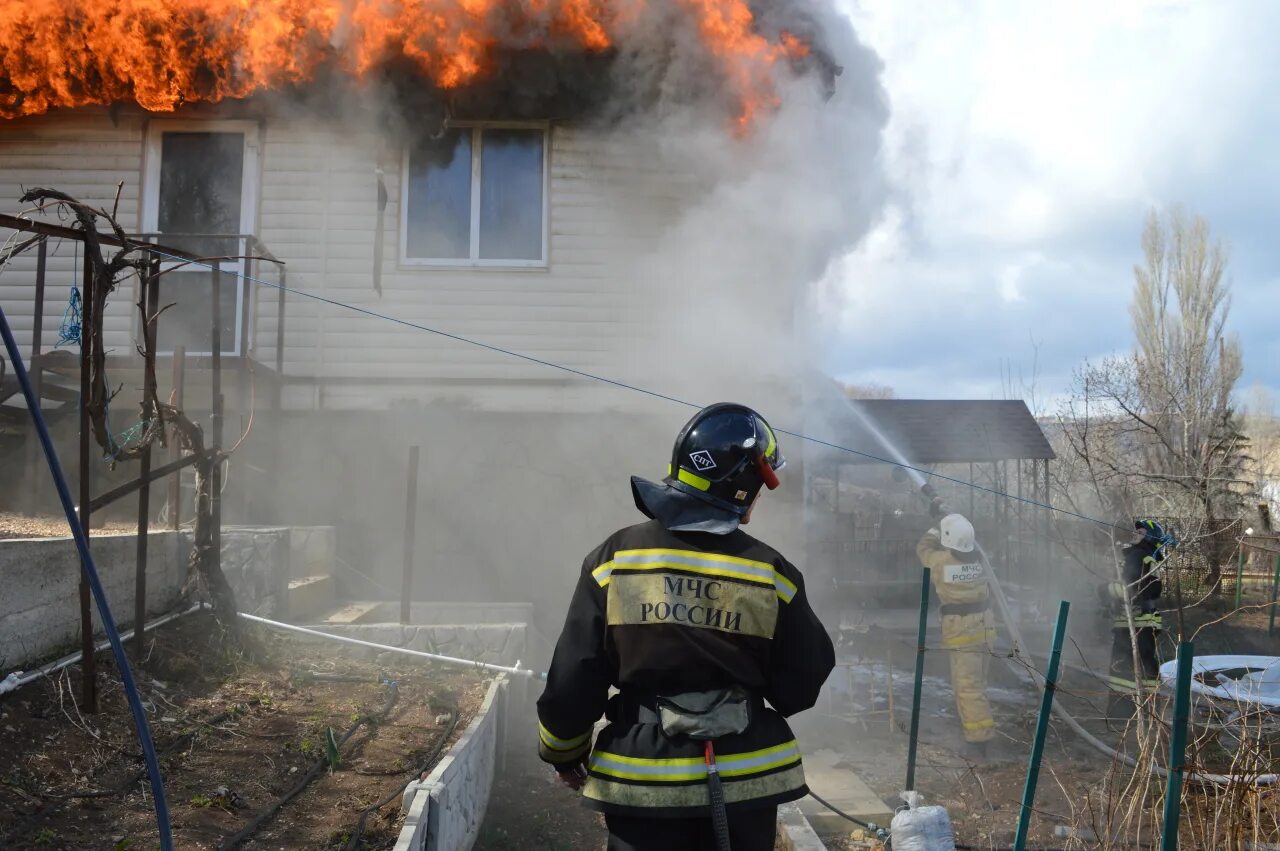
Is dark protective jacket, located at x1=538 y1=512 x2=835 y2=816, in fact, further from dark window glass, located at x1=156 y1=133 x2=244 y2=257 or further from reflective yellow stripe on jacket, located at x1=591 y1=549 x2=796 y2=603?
dark window glass, located at x1=156 y1=133 x2=244 y2=257

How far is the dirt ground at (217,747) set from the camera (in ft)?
10.8

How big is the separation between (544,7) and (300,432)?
17.4ft

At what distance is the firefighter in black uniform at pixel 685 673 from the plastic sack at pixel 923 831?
6.01 ft

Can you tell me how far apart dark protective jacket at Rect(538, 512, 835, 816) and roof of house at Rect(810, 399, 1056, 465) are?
12.2 meters

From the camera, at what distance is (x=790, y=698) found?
2.54 metres

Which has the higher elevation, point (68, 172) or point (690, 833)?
point (68, 172)

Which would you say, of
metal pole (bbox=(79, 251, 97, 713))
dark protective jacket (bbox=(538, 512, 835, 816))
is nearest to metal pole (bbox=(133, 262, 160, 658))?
metal pole (bbox=(79, 251, 97, 713))

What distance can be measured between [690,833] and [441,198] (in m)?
8.56

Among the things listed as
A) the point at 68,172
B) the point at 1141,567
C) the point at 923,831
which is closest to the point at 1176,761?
the point at 923,831

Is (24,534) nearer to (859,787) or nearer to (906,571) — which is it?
(859,787)

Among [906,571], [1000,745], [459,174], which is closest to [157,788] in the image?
[1000,745]

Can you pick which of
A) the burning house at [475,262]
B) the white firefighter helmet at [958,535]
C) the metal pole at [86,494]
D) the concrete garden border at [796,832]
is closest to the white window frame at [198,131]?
the burning house at [475,262]

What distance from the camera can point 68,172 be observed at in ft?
30.8

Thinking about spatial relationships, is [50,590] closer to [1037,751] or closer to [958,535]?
[1037,751]
